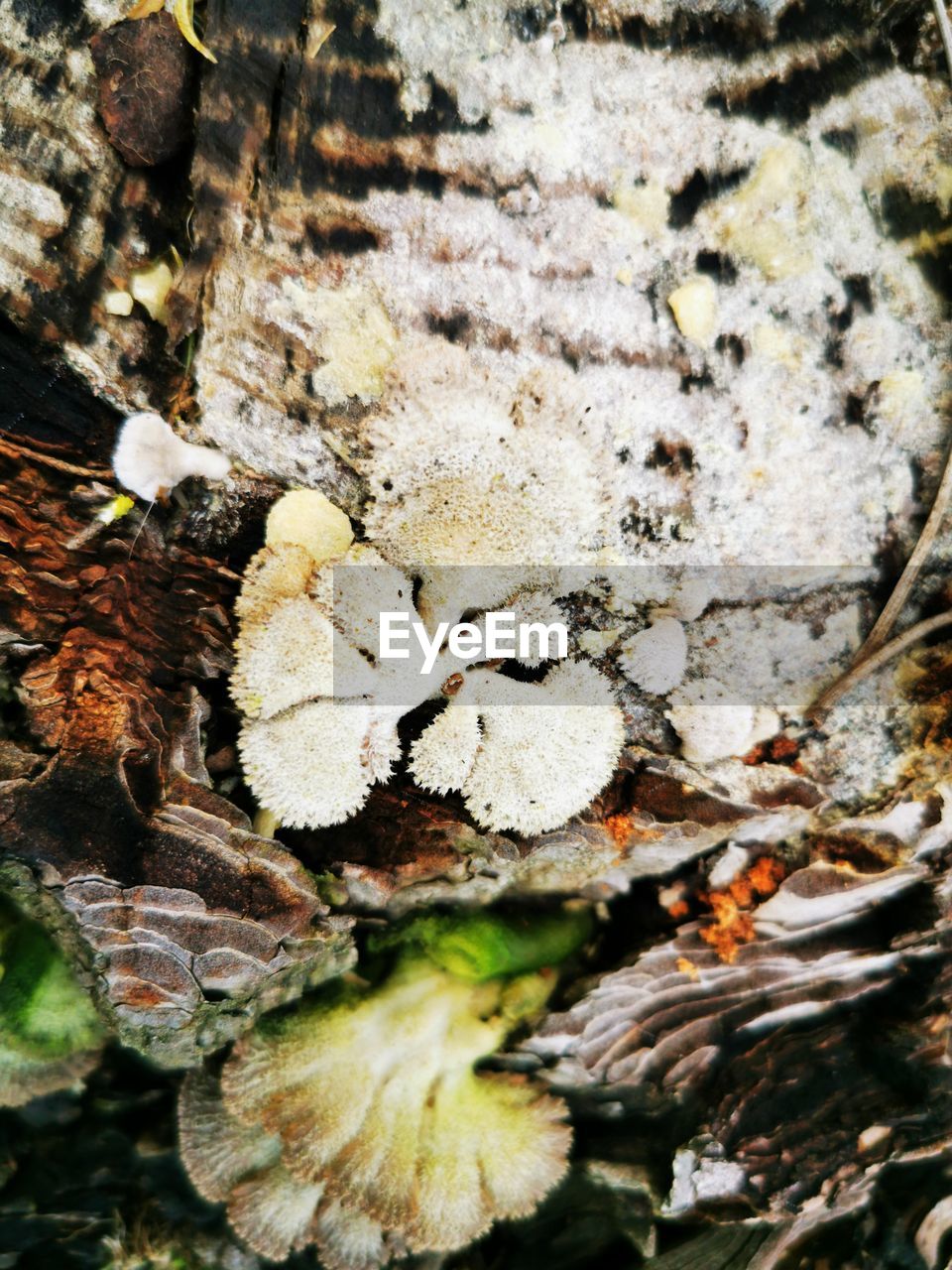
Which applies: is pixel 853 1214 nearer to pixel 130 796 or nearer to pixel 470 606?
pixel 470 606

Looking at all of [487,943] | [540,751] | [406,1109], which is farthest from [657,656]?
[406,1109]

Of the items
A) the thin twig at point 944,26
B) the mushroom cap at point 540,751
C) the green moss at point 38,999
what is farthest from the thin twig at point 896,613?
the green moss at point 38,999

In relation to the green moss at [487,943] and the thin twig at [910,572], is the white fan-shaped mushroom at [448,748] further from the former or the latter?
the thin twig at [910,572]

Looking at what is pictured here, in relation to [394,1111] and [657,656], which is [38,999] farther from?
[657,656]

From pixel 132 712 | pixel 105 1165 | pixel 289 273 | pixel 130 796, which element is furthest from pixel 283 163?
pixel 105 1165

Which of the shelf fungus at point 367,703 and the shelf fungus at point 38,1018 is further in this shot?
the shelf fungus at point 38,1018

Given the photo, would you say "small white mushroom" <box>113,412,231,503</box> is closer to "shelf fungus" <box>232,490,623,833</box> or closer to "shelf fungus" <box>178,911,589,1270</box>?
"shelf fungus" <box>232,490,623,833</box>

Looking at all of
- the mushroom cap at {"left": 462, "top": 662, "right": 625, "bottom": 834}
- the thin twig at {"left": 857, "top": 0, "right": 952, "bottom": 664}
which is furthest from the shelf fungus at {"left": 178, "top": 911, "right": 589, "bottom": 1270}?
the thin twig at {"left": 857, "top": 0, "right": 952, "bottom": 664}
